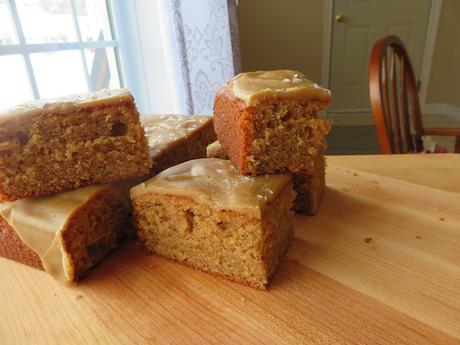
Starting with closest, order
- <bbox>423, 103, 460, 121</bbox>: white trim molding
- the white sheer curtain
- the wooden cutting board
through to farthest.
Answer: the wooden cutting board → the white sheer curtain → <bbox>423, 103, 460, 121</bbox>: white trim molding

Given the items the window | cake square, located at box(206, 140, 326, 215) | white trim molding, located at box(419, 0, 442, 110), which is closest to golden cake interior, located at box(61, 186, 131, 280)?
cake square, located at box(206, 140, 326, 215)

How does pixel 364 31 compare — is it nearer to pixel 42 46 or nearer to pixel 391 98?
pixel 391 98

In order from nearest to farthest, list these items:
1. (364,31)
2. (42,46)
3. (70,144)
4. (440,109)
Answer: (70,144) → (42,46) → (364,31) → (440,109)

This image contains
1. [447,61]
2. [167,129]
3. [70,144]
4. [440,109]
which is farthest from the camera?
[440,109]

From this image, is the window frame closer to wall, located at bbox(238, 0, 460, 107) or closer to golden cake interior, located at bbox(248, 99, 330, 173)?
golden cake interior, located at bbox(248, 99, 330, 173)

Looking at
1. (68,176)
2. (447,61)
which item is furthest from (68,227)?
(447,61)

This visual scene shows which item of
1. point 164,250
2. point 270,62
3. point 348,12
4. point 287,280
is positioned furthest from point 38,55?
point 348,12

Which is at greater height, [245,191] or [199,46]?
[199,46]
